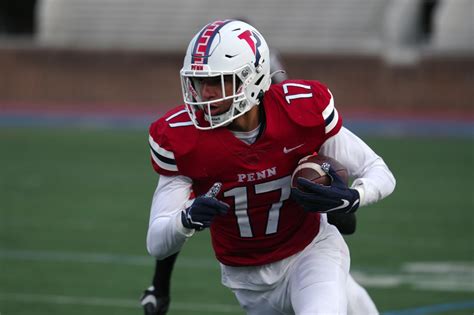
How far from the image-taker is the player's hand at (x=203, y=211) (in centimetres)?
403

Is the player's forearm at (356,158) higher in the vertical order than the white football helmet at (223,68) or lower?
lower

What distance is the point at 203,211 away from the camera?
13.2 feet

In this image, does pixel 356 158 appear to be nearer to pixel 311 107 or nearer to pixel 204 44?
pixel 311 107

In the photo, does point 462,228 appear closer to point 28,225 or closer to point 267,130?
point 28,225

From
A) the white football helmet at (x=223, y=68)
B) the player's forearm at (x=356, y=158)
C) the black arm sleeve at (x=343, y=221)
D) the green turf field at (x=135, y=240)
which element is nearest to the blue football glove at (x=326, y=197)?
the player's forearm at (x=356, y=158)

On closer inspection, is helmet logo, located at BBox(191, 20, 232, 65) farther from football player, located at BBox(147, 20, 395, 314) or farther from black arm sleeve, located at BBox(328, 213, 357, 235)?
black arm sleeve, located at BBox(328, 213, 357, 235)

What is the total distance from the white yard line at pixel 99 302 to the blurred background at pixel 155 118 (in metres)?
0.03

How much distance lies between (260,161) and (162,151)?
425 millimetres

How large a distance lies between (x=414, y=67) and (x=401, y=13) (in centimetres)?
187

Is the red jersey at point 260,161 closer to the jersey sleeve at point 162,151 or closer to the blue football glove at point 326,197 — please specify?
the jersey sleeve at point 162,151

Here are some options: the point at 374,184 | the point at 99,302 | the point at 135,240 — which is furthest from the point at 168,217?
the point at 135,240

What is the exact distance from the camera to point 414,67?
19094mm

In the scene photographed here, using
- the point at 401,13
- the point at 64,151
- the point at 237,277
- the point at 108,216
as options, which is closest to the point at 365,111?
the point at 401,13

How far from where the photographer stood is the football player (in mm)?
4246
